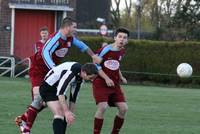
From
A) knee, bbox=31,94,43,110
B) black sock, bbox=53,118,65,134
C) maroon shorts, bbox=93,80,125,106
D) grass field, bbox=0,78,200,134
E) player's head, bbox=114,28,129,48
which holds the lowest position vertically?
grass field, bbox=0,78,200,134

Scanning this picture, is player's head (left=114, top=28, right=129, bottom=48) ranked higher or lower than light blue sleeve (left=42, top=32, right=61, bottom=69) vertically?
higher

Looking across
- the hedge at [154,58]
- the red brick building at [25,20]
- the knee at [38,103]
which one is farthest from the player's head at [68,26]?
the red brick building at [25,20]

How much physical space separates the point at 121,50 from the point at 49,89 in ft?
6.79

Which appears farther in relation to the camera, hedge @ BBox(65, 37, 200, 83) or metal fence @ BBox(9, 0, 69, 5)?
metal fence @ BBox(9, 0, 69, 5)

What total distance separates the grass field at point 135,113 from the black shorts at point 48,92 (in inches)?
71.0

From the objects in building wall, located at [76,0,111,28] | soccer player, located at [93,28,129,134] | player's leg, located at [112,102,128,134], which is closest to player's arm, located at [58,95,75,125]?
soccer player, located at [93,28,129,134]

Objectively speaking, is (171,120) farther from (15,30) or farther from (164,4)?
(164,4)

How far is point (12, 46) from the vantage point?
3275cm

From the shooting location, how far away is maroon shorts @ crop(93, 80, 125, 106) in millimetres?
11422

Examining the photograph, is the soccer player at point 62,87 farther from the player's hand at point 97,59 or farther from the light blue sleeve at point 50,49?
the player's hand at point 97,59

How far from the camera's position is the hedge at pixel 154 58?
1192 inches

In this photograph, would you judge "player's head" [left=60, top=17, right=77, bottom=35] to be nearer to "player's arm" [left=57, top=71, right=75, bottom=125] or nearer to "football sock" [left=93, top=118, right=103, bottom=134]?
"football sock" [left=93, top=118, right=103, bottom=134]

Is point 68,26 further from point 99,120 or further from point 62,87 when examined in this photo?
point 62,87

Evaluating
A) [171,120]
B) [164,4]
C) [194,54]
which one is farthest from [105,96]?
[164,4]
